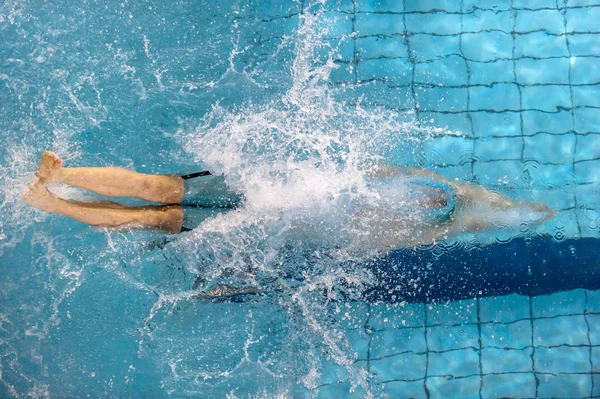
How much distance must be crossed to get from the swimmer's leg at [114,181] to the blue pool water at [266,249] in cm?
59

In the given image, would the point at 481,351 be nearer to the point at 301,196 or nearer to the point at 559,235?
the point at 559,235

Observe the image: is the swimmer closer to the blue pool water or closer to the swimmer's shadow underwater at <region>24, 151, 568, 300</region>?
the swimmer's shadow underwater at <region>24, 151, 568, 300</region>

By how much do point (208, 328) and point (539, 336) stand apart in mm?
2162

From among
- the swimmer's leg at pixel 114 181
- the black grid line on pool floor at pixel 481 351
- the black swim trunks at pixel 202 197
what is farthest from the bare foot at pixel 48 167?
the black grid line on pool floor at pixel 481 351

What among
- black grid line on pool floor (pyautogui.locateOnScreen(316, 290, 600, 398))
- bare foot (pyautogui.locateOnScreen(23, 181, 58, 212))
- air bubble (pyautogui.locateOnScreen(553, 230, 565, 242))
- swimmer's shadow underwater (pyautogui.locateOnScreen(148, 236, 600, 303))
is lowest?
black grid line on pool floor (pyautogui.locateOnScreen(316, 290, 600, 398))

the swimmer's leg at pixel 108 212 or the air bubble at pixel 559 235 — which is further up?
the swimmer's leg at pixel 108 212

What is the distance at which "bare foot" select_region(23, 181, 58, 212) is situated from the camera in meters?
2.41

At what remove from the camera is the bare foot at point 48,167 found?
2367mm

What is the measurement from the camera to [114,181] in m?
2.54

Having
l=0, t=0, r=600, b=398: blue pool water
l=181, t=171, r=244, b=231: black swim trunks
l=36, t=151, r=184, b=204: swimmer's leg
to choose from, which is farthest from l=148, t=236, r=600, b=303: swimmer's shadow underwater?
l=36, t=151, r=184, b=204: swimmer's leg

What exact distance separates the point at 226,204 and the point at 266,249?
0.42m

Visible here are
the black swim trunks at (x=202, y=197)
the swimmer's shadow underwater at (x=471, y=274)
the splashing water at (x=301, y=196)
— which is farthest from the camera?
the swimmer's shadow underwater at (x=471, y=274)

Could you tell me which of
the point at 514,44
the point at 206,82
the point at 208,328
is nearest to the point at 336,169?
the point at 206,82

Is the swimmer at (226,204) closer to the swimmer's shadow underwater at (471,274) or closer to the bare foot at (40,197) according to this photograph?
the bare foot at (40,197)
